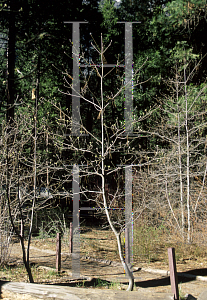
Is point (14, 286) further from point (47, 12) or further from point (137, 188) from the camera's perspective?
point (47, 12)

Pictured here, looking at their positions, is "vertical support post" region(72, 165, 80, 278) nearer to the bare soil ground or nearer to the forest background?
the bare soil ground

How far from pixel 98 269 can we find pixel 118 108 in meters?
12.3

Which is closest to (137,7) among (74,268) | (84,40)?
(84,40)

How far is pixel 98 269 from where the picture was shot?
713 cm

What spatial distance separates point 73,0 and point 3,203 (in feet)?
37.3

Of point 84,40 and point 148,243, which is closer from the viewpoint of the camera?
point 148,243

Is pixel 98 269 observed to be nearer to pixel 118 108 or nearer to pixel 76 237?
pixel 76 237

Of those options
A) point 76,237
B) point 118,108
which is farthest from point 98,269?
point 118,108

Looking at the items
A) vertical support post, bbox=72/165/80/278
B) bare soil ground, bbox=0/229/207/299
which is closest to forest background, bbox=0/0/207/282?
vertical support post, bbox=72/165/80/278

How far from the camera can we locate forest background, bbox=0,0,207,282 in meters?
8.35

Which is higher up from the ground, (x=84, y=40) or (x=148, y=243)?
(x=84, y=40)

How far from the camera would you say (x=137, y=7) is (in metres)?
18.8

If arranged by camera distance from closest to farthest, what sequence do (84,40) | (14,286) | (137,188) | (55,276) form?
(14,286) < (55,276) < (137,188) < (84,40)

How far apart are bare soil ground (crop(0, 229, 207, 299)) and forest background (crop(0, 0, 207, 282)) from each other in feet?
2.77
